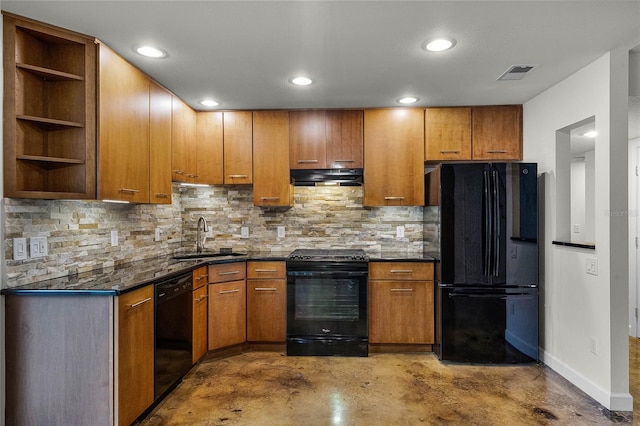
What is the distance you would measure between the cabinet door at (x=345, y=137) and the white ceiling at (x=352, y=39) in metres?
0.53

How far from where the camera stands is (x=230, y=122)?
377cm

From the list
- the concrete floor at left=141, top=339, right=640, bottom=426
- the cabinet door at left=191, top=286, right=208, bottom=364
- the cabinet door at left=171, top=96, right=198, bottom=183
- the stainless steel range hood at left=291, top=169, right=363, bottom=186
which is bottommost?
the concrete floor at left=141, top=339, right=640, bottom=426

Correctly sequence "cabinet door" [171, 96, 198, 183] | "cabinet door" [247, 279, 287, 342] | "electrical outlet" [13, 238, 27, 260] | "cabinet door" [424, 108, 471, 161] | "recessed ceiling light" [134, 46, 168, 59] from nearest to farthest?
"electrical outlet" [13, 238, 27, 260] → "recessed ceiling light" [134, 46, 168, 59] → "cabinet door" [171, 96, 198, 183] → "cabinet door" [247, 279, 287, 342] → "cabinet door" [424, 108, 471, 161]

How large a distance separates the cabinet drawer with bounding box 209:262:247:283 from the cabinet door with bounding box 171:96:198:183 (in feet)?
2.95

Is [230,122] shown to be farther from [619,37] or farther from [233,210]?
[619,37]

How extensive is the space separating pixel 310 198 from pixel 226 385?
206cm

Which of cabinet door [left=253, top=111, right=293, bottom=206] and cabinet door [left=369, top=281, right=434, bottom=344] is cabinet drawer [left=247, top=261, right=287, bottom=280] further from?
cabinet door [left=369, top=281, right=434, bottom=344]

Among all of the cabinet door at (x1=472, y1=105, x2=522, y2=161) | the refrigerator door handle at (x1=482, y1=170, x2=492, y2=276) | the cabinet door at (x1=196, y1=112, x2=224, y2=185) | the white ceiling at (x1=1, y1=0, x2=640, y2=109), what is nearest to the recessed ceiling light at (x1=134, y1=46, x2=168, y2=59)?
the white ceiling at (x1=1, y1=0, x2=640, y2=109)

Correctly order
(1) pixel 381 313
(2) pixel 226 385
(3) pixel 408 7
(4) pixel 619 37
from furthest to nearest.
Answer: (1) pixel 381 313 < (2) pixel 226 385 < (4) pixel 619 37 < (3) pixel 408 7

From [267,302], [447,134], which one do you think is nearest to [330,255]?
[267,302]

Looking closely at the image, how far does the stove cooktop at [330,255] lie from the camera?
3.41 m

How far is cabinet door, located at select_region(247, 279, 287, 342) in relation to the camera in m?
3.49

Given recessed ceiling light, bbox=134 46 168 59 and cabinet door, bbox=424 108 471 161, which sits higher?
recessed ceiling light, bbox=134 46 168 59

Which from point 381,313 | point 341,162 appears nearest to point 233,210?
point 341,162
